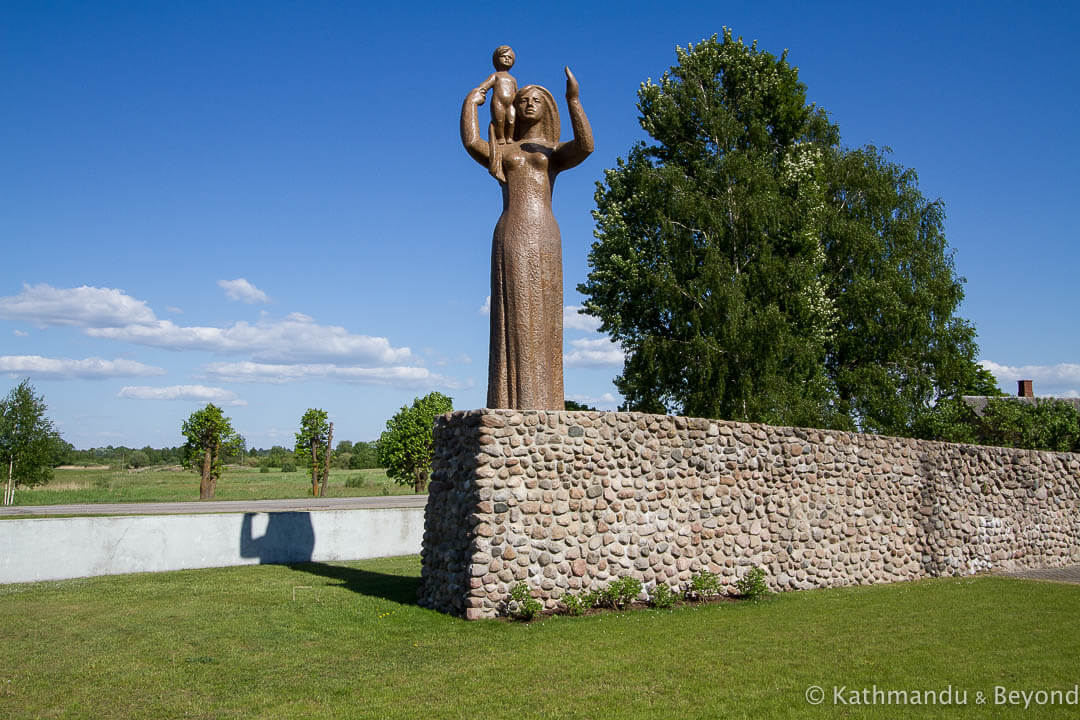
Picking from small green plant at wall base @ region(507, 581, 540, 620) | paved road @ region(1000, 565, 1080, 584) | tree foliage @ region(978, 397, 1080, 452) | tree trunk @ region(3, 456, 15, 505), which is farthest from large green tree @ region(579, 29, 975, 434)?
tree trunk @ region(3, 456, 15, 505)

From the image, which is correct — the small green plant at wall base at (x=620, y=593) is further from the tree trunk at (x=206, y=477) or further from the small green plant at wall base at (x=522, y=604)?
the tree trunk at (x=206, y=477)

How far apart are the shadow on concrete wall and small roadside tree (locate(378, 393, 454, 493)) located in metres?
22.9

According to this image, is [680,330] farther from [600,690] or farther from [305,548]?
[600,690]

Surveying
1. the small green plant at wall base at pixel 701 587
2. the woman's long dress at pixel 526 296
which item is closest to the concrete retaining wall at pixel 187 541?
the woman's long dress at pixel 526 296

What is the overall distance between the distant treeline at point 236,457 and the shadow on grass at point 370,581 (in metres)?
63.5

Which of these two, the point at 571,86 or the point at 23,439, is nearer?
the point at 571,86

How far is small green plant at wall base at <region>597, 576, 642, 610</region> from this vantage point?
32.8ft

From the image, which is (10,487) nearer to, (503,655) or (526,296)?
(526,296)

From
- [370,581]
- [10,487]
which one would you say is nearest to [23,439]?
[10,487]

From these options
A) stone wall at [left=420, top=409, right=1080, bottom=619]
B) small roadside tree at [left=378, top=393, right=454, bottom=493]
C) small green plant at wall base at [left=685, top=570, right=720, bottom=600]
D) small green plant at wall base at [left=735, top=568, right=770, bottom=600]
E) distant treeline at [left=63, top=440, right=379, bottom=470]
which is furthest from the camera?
distant treeline at [left=63, top=440, right=379, bottom=470]

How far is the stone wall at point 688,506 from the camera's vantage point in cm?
968

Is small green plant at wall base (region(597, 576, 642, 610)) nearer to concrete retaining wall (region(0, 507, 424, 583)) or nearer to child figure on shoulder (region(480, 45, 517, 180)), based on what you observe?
child figure on shoulder (region(480, 45, 517, 180))

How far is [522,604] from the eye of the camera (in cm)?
935

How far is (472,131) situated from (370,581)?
6963 millimetres
